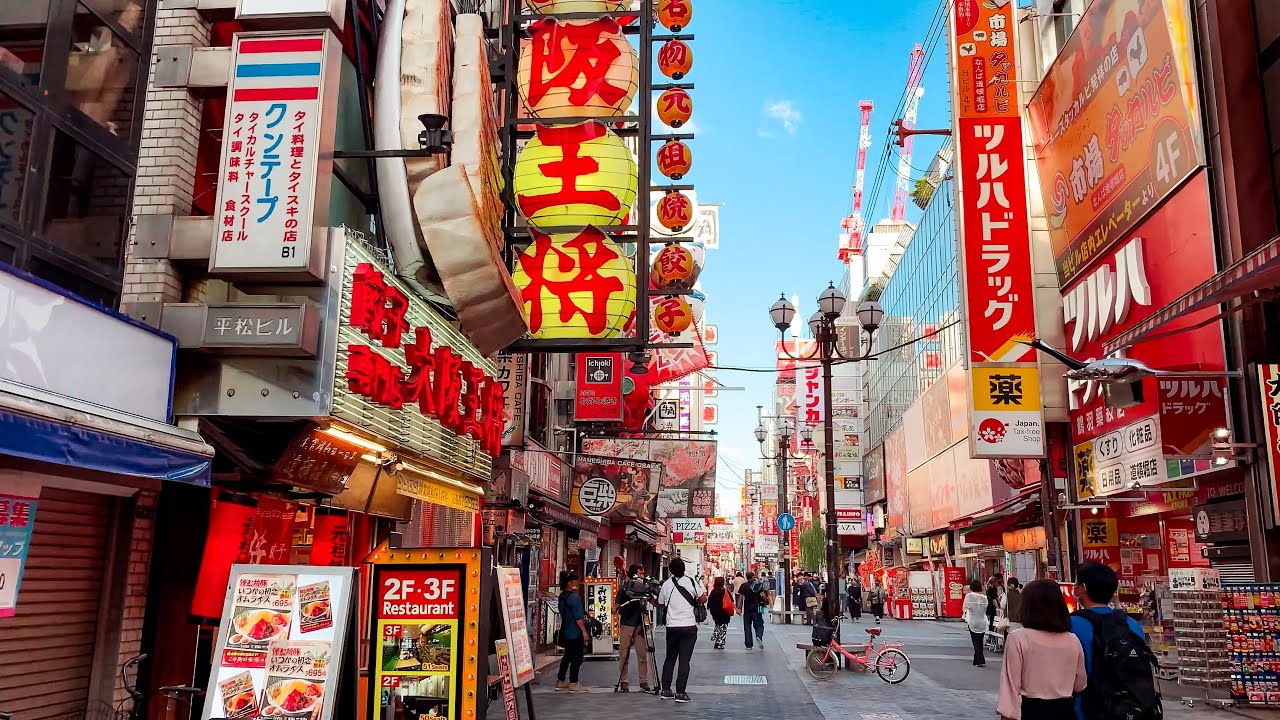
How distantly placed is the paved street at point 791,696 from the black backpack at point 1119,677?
727 cm

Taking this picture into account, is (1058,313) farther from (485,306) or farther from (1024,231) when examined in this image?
(485,306)

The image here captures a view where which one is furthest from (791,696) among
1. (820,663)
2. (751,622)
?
(751,622)

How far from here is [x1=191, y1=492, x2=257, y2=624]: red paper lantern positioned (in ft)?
28.6

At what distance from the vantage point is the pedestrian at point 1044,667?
5.63 meters

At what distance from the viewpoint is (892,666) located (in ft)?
54.9

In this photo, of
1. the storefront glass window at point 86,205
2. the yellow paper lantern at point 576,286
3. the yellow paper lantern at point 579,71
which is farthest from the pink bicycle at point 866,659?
the storefront glass window at point 86,205

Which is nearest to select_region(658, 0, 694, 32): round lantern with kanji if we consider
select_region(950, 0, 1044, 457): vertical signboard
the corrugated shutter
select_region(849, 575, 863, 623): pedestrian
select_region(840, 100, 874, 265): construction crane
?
select_region(950, 0, 1044, 457): vertical signboard

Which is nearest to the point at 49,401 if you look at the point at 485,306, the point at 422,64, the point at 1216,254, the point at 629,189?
the point at 485,306

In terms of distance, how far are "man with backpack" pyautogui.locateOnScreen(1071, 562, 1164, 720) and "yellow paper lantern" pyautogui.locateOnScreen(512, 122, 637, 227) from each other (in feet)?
29.5

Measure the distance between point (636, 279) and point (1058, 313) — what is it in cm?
1186

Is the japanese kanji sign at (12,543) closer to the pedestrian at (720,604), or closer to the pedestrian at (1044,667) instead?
the pedestrian at (1044,667)

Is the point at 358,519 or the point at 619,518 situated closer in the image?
the point at 358,519

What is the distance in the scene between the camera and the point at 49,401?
641cm

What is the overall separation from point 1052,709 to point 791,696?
32.3ft
